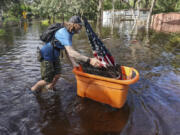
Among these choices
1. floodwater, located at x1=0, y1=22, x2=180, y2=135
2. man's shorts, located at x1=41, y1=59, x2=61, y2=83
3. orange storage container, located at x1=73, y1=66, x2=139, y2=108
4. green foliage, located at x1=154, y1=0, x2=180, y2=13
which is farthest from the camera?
green foliage, located at x1=154, y1=0, x2=180, y2=13

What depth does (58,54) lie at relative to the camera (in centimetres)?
364

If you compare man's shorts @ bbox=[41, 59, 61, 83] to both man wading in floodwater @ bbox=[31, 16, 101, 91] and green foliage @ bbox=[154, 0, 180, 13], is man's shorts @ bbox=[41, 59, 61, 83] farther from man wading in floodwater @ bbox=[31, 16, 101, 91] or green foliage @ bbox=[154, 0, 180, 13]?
green foliage @ bbox=[154, 0, 180, 13]

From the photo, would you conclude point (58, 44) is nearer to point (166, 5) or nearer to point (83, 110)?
point (83, 110)

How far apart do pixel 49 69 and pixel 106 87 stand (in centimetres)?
150

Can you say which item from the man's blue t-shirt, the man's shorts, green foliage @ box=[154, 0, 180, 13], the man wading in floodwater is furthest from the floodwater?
green foliage @ box=[154, 0, 180, 13]

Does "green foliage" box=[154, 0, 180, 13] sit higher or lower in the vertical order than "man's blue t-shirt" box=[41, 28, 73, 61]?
higher

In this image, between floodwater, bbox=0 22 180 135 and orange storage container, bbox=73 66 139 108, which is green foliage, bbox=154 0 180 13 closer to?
floodwater, bbox=0 22 180 135

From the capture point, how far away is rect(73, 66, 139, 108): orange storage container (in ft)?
9.89

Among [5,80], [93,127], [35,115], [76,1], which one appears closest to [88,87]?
[93,127]

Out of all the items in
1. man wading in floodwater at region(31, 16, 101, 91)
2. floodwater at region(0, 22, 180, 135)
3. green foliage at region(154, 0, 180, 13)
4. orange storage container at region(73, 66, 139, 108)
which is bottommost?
floodwater at region(0, 22, 180, 135)

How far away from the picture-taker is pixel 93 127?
9.70 feet

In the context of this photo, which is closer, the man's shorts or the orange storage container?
the orange storage container

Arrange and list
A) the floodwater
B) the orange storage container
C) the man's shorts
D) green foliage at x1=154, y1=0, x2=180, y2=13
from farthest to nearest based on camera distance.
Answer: green foliage at x1=154, y1=0, x2=180, y2=13 < the man's shorts < the orange storage container < the floodwater

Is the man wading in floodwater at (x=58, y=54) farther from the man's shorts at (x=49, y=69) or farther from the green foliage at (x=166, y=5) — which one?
the green foliage at (x=166, y=5)
